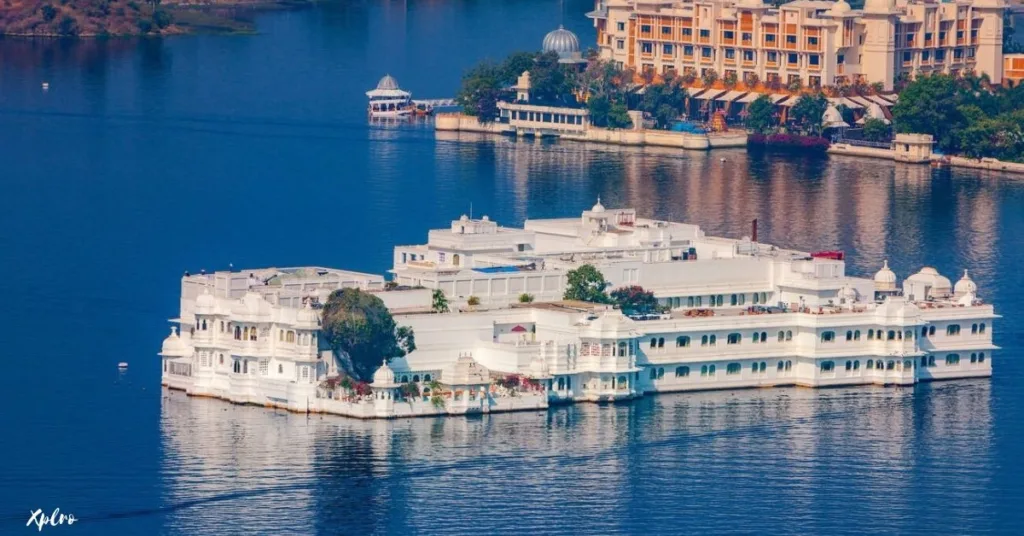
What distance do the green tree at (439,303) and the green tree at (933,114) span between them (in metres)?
66.2

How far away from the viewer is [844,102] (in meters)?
165

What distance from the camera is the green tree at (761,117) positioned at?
163 m

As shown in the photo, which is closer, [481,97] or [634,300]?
[634,300]

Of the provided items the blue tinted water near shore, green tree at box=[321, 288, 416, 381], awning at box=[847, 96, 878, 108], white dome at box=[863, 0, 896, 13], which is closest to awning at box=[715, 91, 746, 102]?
awning at box=[847, 96, 878, 108]

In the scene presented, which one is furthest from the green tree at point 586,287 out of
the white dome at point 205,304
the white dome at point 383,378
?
the white dome at point 205,304

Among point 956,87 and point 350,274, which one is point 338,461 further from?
point 956,87

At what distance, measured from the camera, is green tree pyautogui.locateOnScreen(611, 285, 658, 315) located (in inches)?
3757

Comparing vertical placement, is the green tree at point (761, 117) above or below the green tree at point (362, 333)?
above

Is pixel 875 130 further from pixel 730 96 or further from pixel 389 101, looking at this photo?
pixel 389 101

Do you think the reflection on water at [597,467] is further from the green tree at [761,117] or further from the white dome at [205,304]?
the green tree at [761,117]

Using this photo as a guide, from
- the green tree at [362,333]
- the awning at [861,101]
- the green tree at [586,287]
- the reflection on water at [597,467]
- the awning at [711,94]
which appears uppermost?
the awning at [711,94]

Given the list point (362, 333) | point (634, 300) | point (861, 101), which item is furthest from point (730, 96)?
point (362, 333)

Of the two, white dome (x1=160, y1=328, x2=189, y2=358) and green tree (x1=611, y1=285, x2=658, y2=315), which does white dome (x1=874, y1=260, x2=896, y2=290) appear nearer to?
green tree (x1=611, y1=285, x2=658, y2=315)

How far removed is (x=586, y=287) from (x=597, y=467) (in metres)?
12.4
